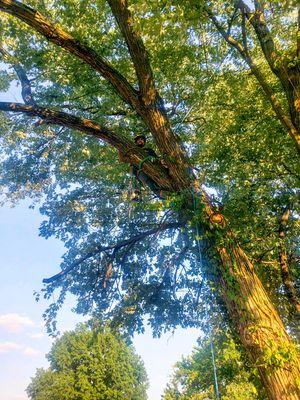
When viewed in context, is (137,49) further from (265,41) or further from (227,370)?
(227,370)

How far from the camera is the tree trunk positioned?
158 inches

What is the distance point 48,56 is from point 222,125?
572 centimetres

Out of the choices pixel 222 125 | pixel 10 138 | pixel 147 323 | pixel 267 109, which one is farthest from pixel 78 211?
pixel 267 109

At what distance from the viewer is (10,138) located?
37.8 ft

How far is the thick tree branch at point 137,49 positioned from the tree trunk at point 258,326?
10.1ft

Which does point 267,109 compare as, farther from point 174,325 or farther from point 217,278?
point 174,325

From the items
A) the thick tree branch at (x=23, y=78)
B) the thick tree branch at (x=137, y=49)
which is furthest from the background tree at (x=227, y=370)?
the thick tree branch at (x=23, y=78)

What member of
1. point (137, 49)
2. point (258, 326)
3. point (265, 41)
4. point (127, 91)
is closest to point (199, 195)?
point (258, 326)

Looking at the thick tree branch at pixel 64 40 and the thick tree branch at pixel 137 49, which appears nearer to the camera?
the thick tree branch at pixel 64 40

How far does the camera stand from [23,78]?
7188 millimetres

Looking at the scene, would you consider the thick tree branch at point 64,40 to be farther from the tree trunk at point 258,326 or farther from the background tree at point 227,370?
the background tree at point 227,370

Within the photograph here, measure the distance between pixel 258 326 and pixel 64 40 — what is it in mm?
5718

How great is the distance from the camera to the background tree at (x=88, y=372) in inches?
1442

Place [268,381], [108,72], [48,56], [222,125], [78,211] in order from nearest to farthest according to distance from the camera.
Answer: [268,381], [108,72], [48,56], [222,125], [78,211]
